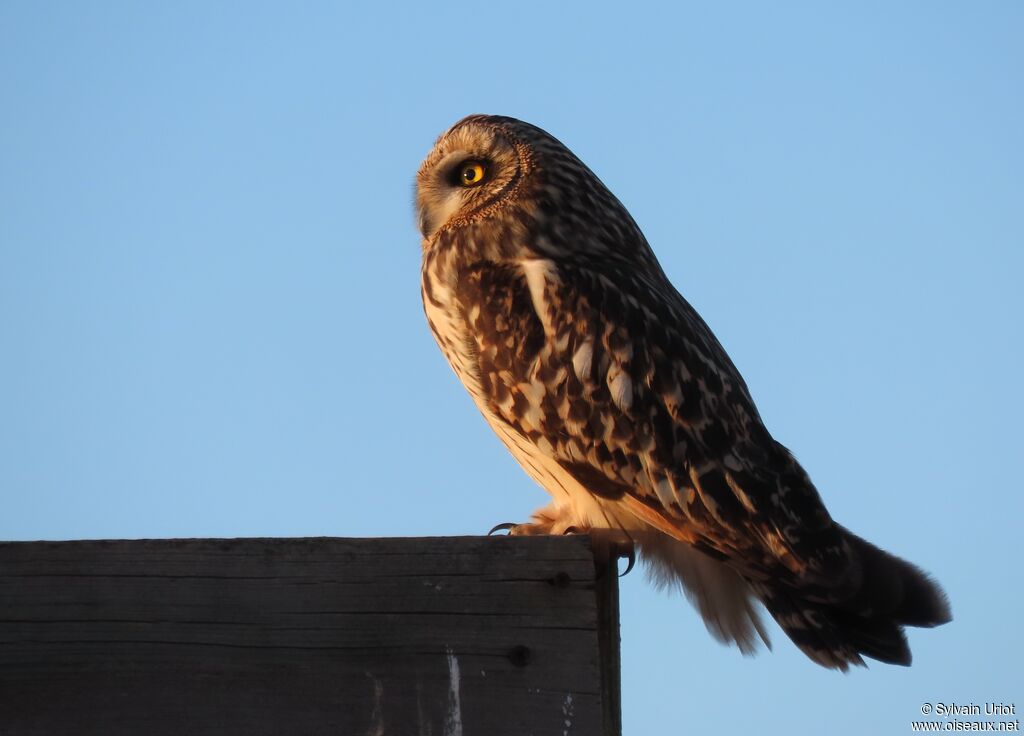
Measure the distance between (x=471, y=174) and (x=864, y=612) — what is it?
6.63 feet

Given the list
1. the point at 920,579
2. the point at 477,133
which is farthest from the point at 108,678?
the point at 477,133

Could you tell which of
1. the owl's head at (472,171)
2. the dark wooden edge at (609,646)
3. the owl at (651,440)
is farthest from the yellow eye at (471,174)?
the dark wooden edge at (609,646)

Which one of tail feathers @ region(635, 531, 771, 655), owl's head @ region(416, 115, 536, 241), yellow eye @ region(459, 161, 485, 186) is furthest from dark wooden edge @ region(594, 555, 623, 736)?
yellow eye @ region(459, 161, 485, 186)

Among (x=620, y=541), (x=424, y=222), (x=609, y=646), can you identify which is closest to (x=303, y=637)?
(x=609, y=646)

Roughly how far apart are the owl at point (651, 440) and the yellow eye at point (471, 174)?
1.01 feet

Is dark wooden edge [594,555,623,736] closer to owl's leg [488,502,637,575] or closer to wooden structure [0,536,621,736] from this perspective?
wooden structure [0,536,621,736]

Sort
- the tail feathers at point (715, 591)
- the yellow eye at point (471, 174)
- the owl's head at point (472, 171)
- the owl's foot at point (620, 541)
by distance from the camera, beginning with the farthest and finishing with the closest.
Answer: the yellow eye at point (471, 174) → the owl's head at point (472, 171) → the tail feathers at point (715, 591) → the owl's foot at point (620, 541)

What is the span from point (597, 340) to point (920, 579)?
3.64 ft

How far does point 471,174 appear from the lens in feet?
13.8

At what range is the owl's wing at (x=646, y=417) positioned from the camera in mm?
3275

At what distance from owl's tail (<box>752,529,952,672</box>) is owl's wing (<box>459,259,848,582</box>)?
72mm

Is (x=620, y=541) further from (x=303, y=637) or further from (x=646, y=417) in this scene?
(x=303, y=637)

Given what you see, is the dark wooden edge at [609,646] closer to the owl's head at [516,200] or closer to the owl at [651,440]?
the owl at [651,440]

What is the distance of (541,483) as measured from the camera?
146 inches
